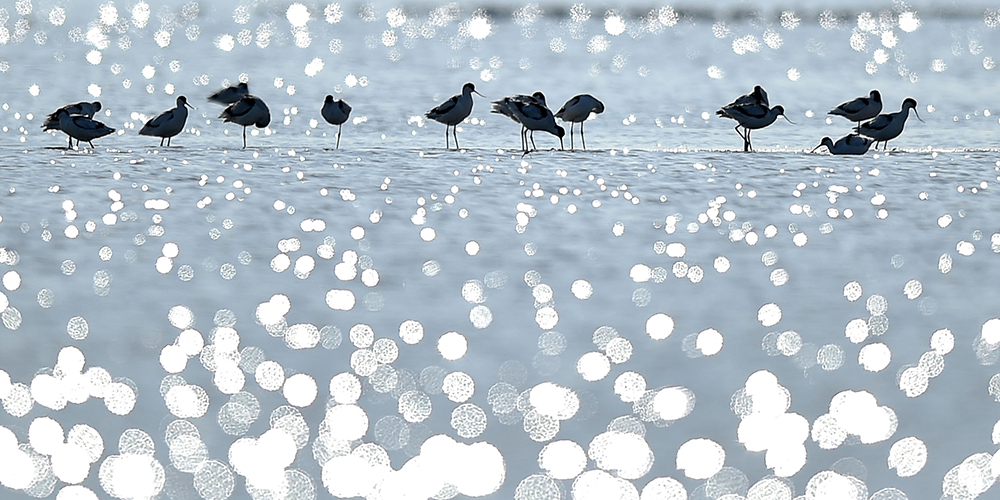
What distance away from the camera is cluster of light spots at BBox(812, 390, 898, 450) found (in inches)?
206

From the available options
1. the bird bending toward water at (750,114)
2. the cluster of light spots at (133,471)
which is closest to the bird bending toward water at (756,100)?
the bird bending toward water at (750,114)

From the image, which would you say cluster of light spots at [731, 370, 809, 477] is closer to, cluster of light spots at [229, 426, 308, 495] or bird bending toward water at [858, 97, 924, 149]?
cluster of light spots at [229, 426, 308, 495]

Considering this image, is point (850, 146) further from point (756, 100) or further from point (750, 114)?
point (756, 100)

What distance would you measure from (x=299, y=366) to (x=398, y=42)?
2680 cm

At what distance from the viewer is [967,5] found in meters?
44.7

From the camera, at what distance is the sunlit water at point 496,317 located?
195 inches

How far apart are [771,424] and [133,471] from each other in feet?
8.27

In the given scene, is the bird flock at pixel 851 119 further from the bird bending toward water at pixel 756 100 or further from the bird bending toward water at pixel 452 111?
the bird bending toward water at pixel 452 111

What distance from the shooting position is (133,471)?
479cm

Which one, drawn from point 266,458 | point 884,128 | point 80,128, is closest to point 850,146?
point 884,128

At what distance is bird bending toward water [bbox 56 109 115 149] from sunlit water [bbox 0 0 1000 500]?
43cm

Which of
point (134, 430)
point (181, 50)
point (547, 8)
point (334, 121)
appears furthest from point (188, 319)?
point (547, 8)

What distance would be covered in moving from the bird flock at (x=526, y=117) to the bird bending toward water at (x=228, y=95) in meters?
2.65

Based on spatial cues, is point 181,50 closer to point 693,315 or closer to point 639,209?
point 639,209
